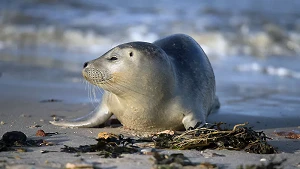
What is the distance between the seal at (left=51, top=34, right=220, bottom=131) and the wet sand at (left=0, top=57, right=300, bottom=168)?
0.24 meters

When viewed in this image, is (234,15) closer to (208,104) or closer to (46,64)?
(46,64)

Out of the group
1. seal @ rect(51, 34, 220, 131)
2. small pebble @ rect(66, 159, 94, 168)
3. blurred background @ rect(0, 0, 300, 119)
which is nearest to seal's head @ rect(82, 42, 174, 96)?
seal @ rect(51, 34, 220, 131)

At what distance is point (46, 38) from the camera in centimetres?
1534

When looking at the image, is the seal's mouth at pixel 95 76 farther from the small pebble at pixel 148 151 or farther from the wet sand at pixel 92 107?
the small pebble at pixel 148 151

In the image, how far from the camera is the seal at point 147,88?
522 cm

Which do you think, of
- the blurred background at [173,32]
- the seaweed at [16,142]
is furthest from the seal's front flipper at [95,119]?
the blurred background at [173,32]

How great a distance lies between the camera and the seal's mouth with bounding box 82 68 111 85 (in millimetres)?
5223

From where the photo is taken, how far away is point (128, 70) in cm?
521

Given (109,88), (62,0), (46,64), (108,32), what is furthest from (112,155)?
(62,0)

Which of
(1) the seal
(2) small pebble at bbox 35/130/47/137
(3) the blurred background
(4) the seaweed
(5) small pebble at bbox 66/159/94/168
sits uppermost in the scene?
(3) the blurred background

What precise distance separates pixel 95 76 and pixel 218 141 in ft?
3.95

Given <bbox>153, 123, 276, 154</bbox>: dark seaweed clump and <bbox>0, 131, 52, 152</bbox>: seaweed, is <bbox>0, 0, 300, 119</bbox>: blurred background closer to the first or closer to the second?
<bbox>153, 123, 276, 154</bbox>: dark seaweed clump

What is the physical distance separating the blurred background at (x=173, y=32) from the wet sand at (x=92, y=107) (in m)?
0.03

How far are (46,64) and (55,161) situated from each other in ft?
22.2
